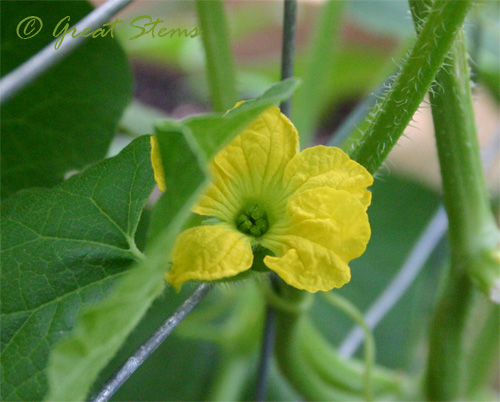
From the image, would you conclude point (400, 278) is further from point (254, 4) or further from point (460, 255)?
point (254, 4)

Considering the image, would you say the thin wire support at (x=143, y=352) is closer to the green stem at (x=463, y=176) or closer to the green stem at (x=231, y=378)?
the green stem at (x=463, y=176)

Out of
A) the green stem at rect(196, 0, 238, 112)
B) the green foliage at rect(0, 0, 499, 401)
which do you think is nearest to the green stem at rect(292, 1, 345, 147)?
the green foliage at rect(0, 0, 499, 401)

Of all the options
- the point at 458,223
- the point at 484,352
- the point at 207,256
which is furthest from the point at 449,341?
the point at 207,256

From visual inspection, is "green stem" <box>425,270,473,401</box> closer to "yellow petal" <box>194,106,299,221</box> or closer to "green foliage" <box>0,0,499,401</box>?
"green foliage" <box>0,0,499,401</box>

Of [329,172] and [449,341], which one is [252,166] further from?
[449,341]

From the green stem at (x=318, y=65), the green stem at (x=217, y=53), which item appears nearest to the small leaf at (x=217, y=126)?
the green stem at (x=217, y=53)

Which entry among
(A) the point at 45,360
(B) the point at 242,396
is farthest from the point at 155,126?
(B) the point at 242,396
